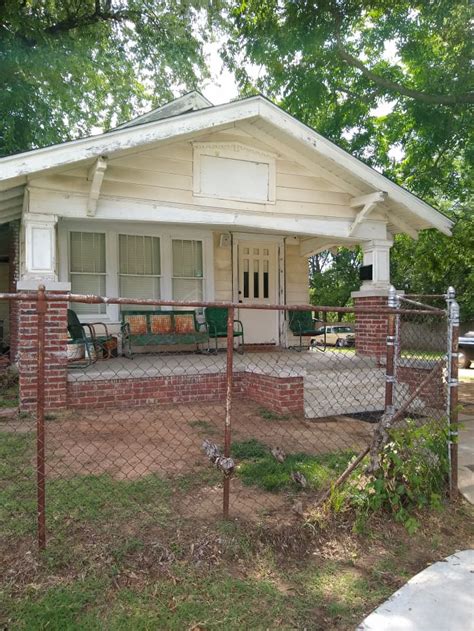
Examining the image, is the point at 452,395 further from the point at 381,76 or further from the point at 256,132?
the point at 381,76

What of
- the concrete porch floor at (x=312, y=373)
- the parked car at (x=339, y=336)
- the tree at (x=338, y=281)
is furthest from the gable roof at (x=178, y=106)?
the tree at (x=338, y=281)

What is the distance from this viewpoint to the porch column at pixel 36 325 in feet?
18.4

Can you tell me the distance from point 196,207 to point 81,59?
8712mm

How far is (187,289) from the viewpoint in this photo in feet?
29.6

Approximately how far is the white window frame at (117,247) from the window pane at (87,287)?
9cm

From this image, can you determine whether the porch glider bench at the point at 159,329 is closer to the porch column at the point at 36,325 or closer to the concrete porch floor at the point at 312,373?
the concrete porch floor at the point at 312,373

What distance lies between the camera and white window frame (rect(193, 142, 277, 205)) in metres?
6.82

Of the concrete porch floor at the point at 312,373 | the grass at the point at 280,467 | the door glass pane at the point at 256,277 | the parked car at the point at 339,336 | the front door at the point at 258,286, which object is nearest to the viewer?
the grass at the point at 280,467

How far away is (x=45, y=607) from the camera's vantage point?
2.19 metres

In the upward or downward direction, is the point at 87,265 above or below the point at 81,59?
below

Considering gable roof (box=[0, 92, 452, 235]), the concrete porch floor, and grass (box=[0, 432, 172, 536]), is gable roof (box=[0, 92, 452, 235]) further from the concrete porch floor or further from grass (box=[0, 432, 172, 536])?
grass (box=[0, 432, 172, 536])

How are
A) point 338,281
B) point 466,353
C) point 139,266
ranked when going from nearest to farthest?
point 139,266 < point 466,353 < point 338,281

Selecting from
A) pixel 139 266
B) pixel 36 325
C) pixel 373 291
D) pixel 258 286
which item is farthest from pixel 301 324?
pixel 36 325

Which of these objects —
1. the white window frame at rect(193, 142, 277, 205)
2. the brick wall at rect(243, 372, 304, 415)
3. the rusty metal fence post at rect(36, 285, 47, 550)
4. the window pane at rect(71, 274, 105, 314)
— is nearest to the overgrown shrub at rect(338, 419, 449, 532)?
the rusty metal fence post at rect(36, 285, 47, 550)
